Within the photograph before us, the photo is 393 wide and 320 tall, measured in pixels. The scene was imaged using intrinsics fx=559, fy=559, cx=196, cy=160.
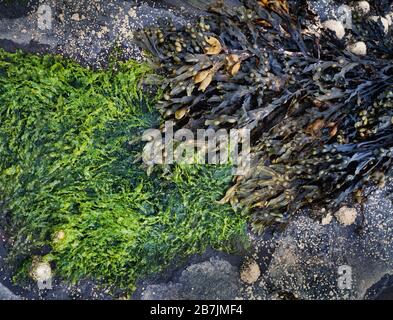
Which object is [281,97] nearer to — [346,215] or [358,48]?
[358,48]

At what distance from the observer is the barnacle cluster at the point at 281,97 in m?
3.06

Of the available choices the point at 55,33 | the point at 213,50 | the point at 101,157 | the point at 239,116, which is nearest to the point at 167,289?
the point at 101,157

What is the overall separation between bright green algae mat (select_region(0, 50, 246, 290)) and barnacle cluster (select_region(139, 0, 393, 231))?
0.63ft

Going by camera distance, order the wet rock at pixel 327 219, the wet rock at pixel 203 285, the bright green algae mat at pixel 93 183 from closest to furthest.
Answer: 1. the bright green algae mat at pixel 93 183
2. the wet rock at pixel 203 285
3. the wet rock at pixel 327 219

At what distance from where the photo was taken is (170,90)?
10.2 ft

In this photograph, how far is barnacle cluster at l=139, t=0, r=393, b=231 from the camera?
306 cm

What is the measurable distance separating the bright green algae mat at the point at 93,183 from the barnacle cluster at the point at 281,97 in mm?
191

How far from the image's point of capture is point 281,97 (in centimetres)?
307

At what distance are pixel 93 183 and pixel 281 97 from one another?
114 centimetres

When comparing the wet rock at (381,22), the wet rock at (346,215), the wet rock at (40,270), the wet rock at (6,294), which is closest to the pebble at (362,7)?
the wet rock at (381,22)

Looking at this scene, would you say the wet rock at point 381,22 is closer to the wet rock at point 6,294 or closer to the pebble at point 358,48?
the pebble at point 358,48

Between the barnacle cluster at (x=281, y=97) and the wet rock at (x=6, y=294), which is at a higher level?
the barnacle cluster at (x=281, y=97)
